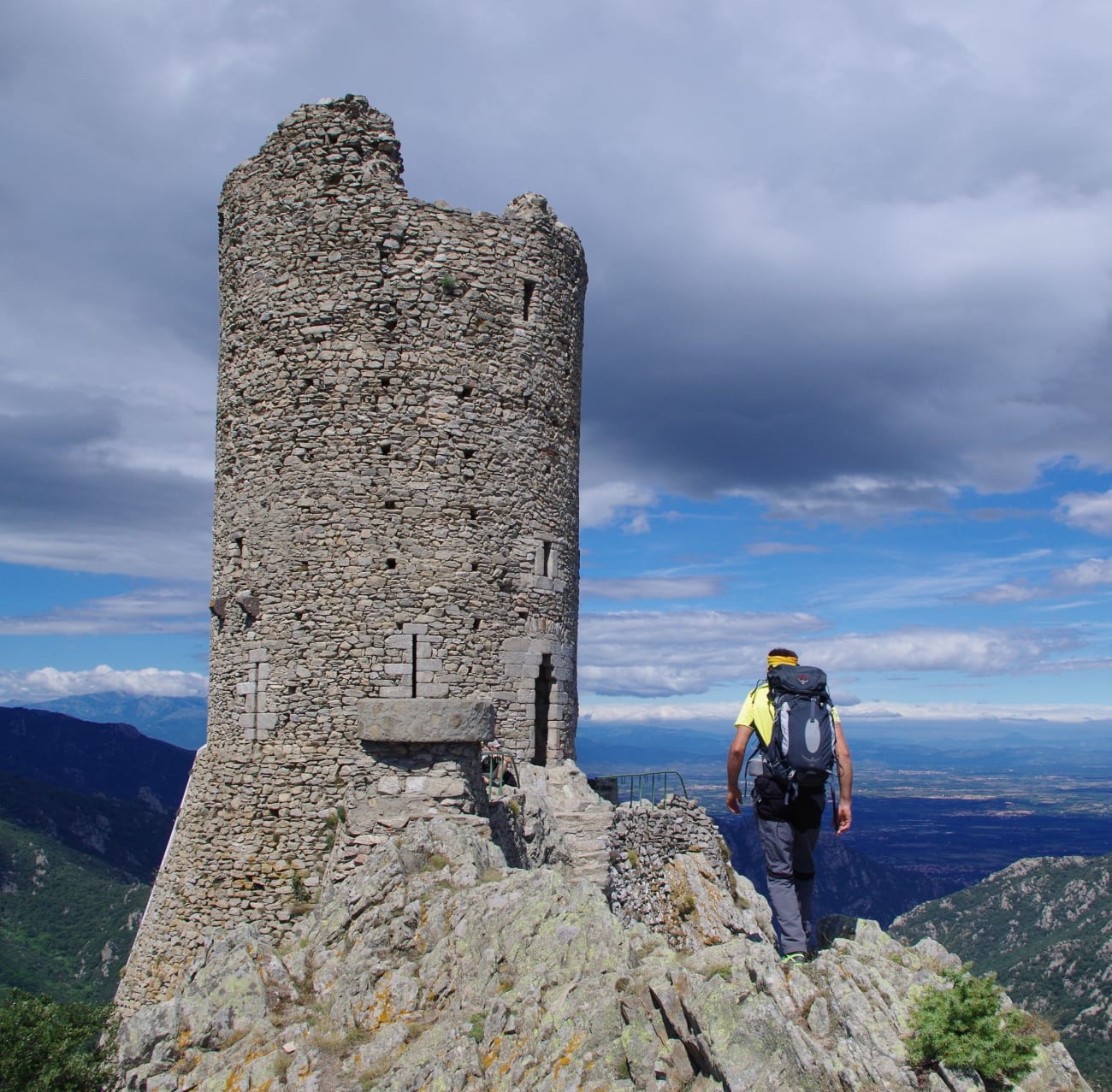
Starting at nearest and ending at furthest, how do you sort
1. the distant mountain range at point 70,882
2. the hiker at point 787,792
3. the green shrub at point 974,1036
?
1. the green shrub at point 974,1036
2. the hiker at point 787,792
3. the distant mountain range at point 70,882

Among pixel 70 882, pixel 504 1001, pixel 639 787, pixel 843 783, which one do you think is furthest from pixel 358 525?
pixel 70 882

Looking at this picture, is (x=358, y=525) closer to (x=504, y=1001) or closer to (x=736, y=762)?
(x=504, y=1001)

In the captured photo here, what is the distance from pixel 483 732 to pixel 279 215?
10865 mm

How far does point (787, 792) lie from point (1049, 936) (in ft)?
304

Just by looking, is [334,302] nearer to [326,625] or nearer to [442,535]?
[442,535]

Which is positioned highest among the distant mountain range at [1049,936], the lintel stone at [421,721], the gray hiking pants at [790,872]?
the lintel stone at [421,721]

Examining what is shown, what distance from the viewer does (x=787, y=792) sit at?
1110 centimetres

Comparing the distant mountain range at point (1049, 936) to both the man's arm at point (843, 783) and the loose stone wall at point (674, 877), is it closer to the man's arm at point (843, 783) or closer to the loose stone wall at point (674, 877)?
the loose stone wall at point (674, 877)

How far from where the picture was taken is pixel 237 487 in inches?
794

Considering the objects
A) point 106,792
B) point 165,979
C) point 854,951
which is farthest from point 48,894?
point 106,792

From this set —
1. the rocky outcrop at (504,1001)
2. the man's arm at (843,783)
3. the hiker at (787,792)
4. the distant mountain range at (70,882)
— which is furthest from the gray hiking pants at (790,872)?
the distant mountain range at (70,882)

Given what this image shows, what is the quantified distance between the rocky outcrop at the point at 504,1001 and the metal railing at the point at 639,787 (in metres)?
7.28

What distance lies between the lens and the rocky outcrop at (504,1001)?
10.3 metres

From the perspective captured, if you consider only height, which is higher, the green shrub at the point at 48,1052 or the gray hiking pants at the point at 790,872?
the gray hiking pants at the point at 790,872
